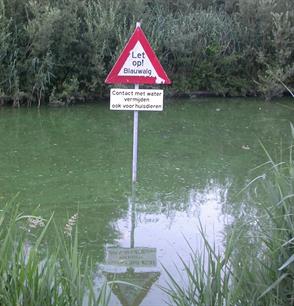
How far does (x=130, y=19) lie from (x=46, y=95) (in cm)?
231

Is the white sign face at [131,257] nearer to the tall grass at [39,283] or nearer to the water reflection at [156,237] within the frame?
the water reflection at [156,237]

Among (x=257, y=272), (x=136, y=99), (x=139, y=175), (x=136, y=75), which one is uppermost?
(x=136, y=75)

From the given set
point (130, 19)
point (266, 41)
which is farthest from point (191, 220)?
point (266, 41)

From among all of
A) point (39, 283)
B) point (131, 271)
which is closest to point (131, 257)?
point (131, 271)

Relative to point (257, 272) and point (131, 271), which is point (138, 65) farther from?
point (257, 272)

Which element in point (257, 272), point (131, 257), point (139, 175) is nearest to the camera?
point (257, 272)

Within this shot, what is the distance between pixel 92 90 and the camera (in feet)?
34.7

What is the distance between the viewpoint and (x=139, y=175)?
6.37 m

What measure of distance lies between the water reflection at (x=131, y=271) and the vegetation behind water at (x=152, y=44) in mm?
6038

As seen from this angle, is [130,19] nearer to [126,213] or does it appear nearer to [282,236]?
[126,213]

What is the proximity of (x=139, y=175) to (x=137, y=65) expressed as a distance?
4.12ft

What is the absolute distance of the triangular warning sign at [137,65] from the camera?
564 centimetres

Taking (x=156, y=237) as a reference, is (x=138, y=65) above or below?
above

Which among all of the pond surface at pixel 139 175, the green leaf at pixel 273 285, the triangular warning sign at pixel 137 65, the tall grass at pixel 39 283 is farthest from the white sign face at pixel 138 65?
the green leaf at pixel 273 285
